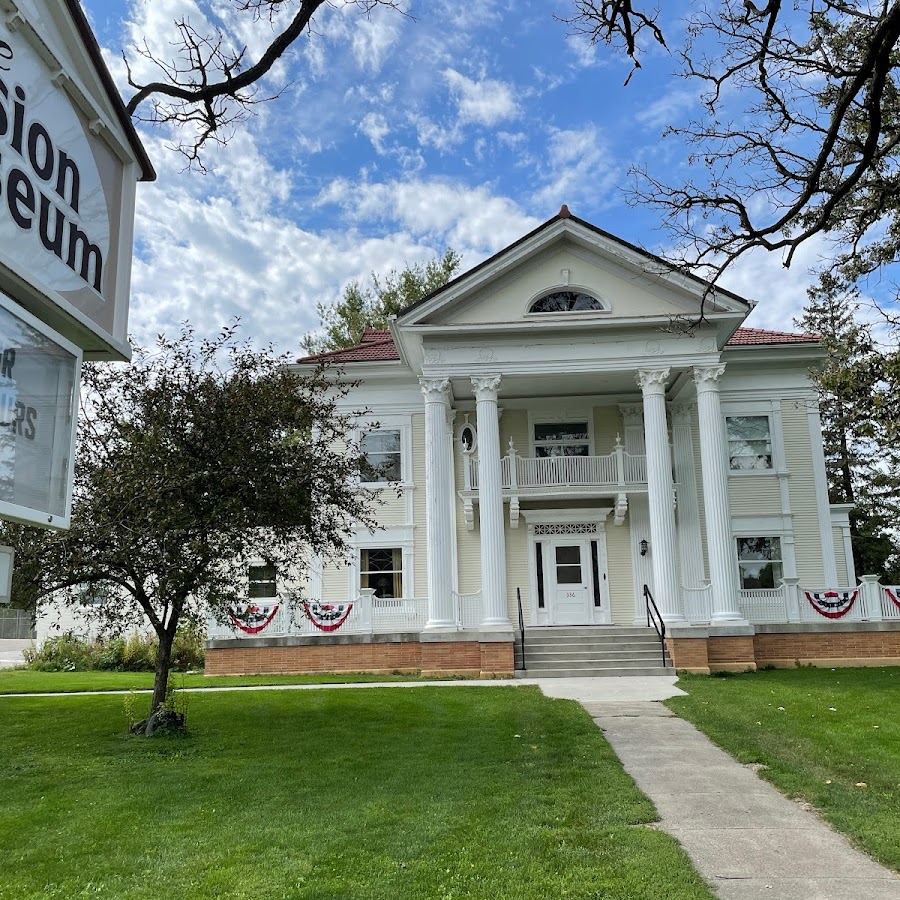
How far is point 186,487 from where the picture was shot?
966 cm

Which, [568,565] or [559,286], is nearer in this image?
[559,286]

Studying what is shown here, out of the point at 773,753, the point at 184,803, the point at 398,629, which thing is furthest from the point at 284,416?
the point at 398,629

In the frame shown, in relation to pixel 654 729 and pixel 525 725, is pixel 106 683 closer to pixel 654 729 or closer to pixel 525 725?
pixel 525 725

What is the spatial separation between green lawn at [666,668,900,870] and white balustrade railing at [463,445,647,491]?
588 cm

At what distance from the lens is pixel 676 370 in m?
19.3

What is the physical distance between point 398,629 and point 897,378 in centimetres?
1214

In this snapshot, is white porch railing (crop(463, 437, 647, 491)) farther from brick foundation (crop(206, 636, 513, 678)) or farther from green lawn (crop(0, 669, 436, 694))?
green lawn (crop(0, 669, 436, 694))

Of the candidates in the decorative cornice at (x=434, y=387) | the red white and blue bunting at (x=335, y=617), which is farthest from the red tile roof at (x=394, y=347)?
the red white and blue bunting at (x=335, y=617)

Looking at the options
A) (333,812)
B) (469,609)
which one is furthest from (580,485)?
(333,812)

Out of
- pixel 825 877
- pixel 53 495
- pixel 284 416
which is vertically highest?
pixel 284 416

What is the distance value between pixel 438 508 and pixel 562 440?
204 inches

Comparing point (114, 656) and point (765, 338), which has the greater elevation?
point (765, 338)

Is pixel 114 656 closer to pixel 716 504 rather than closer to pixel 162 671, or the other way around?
pixel 162 671

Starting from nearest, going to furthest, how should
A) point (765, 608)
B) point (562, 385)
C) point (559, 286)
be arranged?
point (765, 608)
point (559, 286)
point (562, 385)
